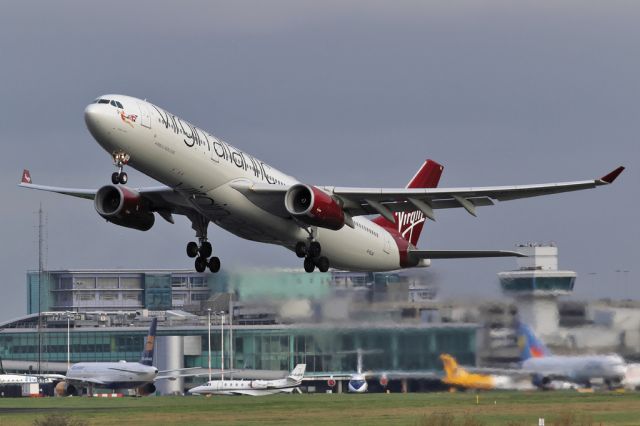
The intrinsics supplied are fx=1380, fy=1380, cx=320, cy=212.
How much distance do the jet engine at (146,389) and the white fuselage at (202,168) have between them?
60374mm

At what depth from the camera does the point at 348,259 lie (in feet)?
185

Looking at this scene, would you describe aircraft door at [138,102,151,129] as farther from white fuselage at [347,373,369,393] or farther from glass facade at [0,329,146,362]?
glass facade at [0,329,146,362]

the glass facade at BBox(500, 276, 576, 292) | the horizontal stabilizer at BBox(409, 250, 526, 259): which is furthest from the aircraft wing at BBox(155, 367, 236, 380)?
the horizontal stabilizer at BBox(409, 250, 526, 259)

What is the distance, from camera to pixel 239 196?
49.8 meters

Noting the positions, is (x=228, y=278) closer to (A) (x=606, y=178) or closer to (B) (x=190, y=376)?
→ (A) (x=606, y=178)

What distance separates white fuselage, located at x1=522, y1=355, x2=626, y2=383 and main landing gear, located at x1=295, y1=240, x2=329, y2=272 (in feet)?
66.7

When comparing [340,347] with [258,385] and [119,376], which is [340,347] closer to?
[258,385]

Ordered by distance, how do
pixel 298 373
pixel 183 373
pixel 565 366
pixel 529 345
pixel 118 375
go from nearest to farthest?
pixel 529 345 → pixel 565 366 → pixel 298 373 → pixel 118 375 → pixel 183 373

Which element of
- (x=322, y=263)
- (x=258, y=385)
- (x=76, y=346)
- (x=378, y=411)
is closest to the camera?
(x=322, y=263)

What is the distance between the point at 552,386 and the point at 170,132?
34.1m

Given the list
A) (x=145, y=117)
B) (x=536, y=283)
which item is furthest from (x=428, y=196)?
(x=536, y=283)

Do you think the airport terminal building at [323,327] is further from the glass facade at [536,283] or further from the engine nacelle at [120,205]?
the engine nacelle at [120,205]

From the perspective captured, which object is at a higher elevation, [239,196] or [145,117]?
[145,117]

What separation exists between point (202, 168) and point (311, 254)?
259 inches
